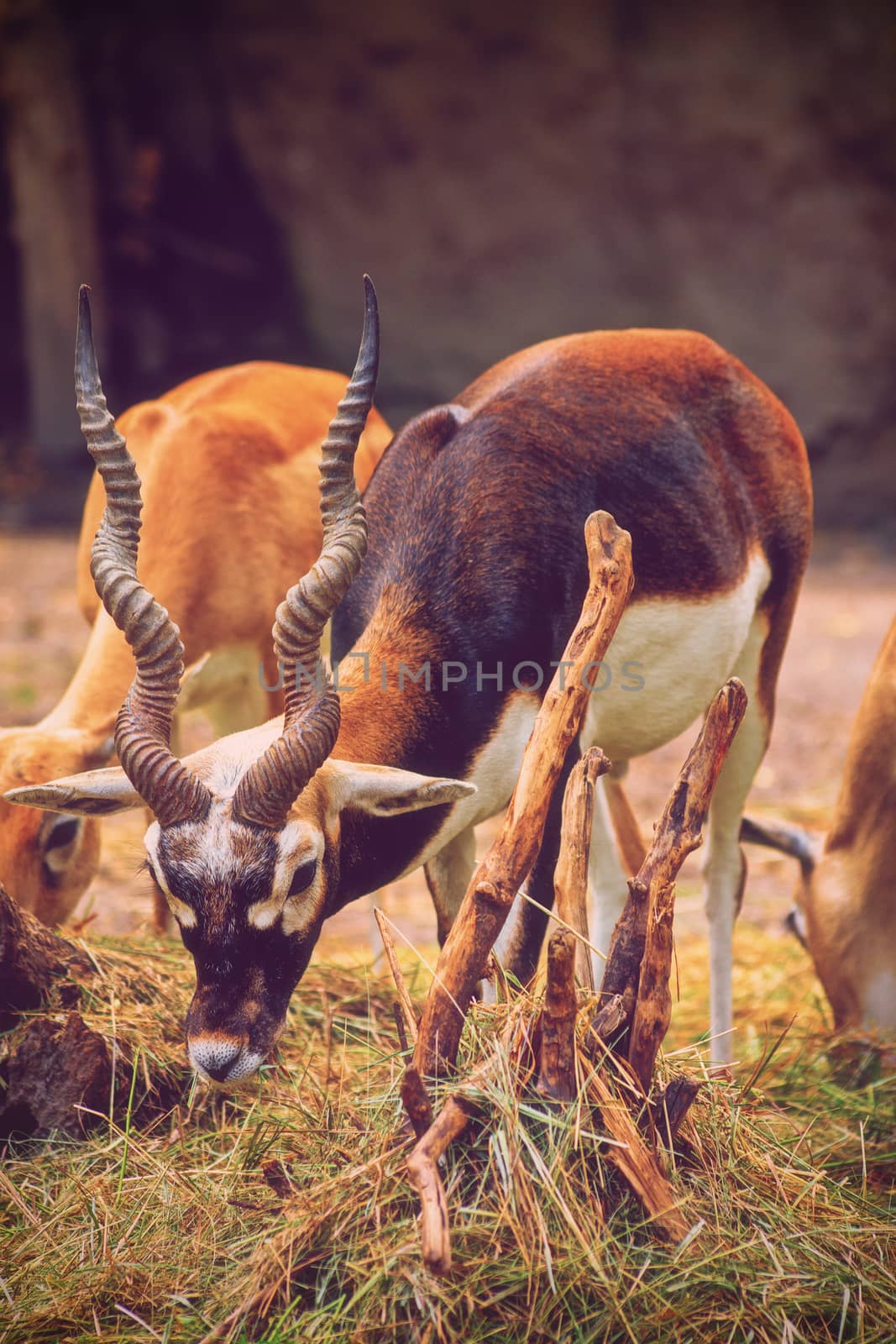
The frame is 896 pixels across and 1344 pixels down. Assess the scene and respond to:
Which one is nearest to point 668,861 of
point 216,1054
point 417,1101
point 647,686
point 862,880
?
point 417,1101

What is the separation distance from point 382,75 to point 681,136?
8.50ft

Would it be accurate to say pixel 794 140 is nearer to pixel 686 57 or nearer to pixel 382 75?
pixel 686 57

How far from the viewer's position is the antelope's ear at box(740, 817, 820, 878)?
4.57 metres

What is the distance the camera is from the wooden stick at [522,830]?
2756 millimetres

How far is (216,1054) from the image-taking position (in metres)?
2.90

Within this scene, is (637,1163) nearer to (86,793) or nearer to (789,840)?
(86,793)

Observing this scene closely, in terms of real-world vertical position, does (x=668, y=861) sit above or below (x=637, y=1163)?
above

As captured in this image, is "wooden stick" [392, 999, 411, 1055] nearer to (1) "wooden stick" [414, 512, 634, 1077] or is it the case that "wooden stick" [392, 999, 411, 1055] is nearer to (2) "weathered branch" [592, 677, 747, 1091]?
(1) "wooden stick" [414, 512, 634, 1077]

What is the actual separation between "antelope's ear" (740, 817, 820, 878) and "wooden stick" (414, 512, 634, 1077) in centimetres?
166

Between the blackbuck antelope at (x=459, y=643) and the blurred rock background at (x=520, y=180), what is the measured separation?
25.3ft

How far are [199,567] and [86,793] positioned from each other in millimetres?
1519

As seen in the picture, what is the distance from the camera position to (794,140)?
11250 millimetres

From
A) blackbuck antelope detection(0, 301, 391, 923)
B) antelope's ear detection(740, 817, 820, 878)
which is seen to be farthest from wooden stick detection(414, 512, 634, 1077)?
antelope's ear detection(740, 817, 820, 878)

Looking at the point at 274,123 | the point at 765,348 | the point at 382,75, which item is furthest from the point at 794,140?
the point at 274,123
